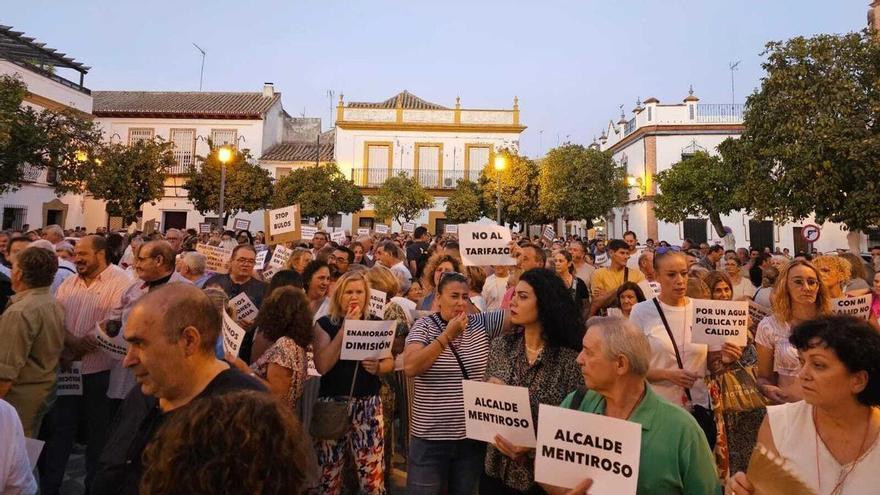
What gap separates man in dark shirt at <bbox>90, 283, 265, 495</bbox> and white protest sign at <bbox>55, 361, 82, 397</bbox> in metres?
2.79

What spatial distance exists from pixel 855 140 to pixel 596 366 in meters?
16.9

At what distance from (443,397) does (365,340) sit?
2.22 feet

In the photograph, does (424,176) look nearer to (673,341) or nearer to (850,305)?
(850,305)

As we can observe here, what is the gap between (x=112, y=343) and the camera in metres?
4.10

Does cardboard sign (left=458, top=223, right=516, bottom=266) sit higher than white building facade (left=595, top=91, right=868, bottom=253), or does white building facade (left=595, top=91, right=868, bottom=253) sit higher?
white building facade (left=595, top=91, right=868, bottom=253)

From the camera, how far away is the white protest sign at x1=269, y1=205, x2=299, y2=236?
9406 millimetres

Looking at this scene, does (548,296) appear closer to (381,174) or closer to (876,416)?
(876,416)

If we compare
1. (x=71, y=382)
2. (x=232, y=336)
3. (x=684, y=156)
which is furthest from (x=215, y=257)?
(x=684, y=156)

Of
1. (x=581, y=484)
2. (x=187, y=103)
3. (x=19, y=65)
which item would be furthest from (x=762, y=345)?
(x=187, y=103)

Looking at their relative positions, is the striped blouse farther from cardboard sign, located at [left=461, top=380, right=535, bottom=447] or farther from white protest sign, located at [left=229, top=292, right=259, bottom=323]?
white protest sign, located at [left=229, top=292, right=259, bottom=323]

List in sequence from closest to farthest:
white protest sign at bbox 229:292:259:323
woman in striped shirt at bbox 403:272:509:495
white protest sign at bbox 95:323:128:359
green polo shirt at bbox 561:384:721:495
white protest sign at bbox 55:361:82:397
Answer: green polo shirt at bbox 561:384:721:495 → woman in striped shirt at bbox 403:272:509:495 → white protest sign at bbox 95:323:128:359 → white protest sign at bbox 55:361:82:397 → white protest sign at bbox 229:292:259:323

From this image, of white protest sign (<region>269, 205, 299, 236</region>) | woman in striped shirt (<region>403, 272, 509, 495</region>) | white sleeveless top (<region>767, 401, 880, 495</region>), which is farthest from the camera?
white protest sign (<region>269, 205, 299, 236</region>)

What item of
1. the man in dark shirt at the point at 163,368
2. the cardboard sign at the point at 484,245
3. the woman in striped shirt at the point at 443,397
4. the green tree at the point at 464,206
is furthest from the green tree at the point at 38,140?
the man in dark shirt at the point at 163,368

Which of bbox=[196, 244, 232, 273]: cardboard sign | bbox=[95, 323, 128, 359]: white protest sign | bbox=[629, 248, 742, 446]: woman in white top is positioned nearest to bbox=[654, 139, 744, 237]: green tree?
bbox=[196, 244, 232, 273]: cardboard sign
